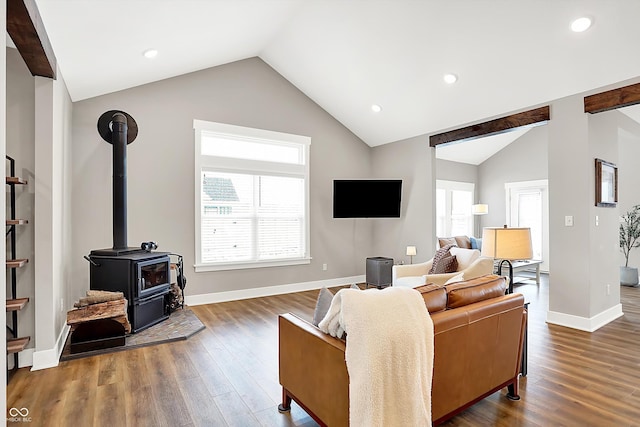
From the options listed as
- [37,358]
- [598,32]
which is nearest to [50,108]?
[37,358]

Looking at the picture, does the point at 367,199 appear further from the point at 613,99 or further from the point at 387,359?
the point at 387,359

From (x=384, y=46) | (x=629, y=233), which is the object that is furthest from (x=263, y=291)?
(x=629, y=233)

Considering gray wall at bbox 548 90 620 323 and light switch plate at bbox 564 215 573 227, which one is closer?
gray wall at bbox 548 90 620 323

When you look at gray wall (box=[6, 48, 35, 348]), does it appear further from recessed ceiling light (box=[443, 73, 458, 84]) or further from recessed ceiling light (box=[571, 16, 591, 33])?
recessed ceiling light (box=[571, 16, 591, 33])

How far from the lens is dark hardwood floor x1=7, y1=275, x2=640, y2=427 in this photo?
2.17 m

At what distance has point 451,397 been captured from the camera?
77.4 inches

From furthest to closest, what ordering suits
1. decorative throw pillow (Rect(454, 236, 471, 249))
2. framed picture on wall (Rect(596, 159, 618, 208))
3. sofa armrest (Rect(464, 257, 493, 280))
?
1. decorative throw pillow (Rect(454, 236, 471, 249))
2. framed picture on wall (Rect(596, 159, 618, 208))
3. sofa armrest (Rect(464, 257, 493, 280))

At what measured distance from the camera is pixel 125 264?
3.53 metres

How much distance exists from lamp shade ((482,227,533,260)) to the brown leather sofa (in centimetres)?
58

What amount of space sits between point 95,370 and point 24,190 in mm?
1650

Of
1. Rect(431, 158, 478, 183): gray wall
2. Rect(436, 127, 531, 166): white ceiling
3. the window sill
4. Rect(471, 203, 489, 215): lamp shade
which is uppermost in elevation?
Rect(436, 127, 531, 166): white ceiling

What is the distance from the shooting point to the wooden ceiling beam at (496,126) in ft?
13.8

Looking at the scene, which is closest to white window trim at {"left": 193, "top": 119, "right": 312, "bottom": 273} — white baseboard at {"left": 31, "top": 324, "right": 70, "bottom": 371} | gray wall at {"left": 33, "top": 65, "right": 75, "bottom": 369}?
gray wall at {"left": 33, "top": 65, "right": 75, "bottom": 369}

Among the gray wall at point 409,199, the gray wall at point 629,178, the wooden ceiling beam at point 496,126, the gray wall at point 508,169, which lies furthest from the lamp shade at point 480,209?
the wooden ceiling beam at point 496,126
